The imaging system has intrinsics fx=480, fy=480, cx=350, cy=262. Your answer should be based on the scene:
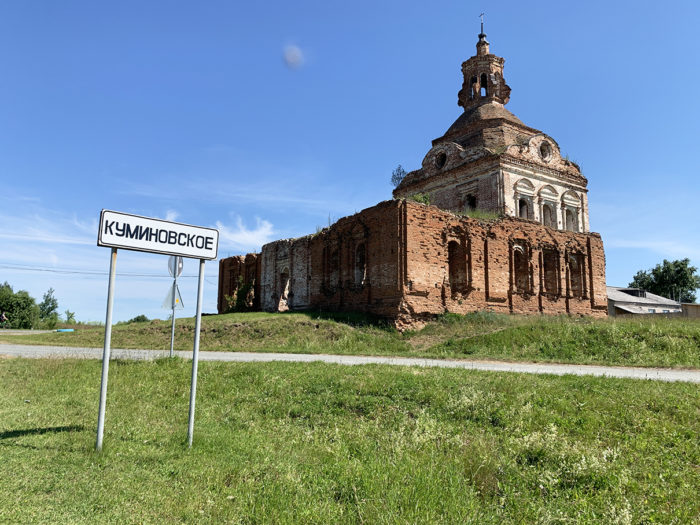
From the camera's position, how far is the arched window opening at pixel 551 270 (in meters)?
26.1

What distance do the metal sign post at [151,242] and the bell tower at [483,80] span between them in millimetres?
34246

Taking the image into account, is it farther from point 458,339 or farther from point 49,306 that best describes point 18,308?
point 458,339

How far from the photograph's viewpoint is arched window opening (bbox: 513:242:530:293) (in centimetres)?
2469

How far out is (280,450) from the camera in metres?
Answer: 5.41

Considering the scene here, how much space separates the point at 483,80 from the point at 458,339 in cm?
2656

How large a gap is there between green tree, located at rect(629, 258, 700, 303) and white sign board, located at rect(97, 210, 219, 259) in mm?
64183

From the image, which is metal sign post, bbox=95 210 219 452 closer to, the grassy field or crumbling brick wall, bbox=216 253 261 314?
the grassy field

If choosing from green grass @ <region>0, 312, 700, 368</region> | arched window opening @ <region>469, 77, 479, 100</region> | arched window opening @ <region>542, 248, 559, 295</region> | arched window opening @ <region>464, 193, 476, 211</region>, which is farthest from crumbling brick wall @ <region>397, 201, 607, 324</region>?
arched window opening @ <region>469, 77, 479, 100</region>

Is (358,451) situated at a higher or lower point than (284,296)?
lower

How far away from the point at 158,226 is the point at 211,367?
5.12 meters

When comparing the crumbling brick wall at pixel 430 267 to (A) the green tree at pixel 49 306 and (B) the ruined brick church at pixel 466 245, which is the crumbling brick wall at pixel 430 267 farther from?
(A) the green tree at pixel 49 306

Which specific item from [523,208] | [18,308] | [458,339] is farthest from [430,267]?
[18,308]

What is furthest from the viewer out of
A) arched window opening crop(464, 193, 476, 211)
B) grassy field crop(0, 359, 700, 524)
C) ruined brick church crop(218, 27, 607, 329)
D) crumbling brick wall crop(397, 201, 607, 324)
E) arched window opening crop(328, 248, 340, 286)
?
arched window opening crop(464, 193, 476, 211)

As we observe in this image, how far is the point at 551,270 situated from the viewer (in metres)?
26.2
